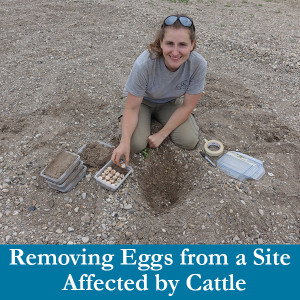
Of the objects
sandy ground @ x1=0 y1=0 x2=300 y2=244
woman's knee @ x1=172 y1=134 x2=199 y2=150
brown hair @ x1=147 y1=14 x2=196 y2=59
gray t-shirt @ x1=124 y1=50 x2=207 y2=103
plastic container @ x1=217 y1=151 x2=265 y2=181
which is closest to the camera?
brown hair @ x1=147 y1=14 x2=196 y2=59

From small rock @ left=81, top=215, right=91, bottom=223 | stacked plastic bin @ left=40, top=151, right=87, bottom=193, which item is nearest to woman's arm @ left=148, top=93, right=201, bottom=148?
stacked plastic bin @ left=40, top=151, right=87, bottom=193

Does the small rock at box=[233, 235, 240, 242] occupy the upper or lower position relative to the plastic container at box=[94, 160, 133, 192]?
lower

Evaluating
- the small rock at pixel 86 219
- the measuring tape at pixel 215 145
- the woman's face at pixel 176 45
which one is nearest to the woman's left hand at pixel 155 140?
the measuring tape at pixel 215 145

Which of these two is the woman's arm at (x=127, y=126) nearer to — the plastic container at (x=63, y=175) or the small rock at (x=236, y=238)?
the plastic container at (x=63, y=175)

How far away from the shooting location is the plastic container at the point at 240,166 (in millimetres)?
3057

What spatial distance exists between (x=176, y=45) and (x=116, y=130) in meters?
1.40

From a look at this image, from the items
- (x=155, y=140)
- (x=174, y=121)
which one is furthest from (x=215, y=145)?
(x=155, y=140)

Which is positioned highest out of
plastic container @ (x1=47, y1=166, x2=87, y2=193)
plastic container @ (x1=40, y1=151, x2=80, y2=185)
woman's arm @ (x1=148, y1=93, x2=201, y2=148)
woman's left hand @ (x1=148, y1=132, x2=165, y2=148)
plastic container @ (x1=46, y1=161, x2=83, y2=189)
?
woman's arm @ (x1=148, y1=93, x2=201, y2=148)

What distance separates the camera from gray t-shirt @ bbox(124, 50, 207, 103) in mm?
2746

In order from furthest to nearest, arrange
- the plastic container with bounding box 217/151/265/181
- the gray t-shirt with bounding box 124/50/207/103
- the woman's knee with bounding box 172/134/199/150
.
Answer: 1. the woman's knee with bounding box 172/134/199/150
2. the plastic container with bounding box 217/151/265/181
3. the gray t-shirt with bounding box 124/50/207/103

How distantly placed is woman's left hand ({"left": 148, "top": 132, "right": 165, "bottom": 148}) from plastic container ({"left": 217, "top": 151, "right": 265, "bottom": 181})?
0.68 metres

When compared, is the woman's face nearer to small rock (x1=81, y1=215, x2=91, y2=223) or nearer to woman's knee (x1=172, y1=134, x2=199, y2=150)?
woman's knee (x1=172, y1=134, x2=199, y2=150)

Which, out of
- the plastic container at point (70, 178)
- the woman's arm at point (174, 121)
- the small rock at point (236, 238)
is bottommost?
the small rock at point (236, 238)

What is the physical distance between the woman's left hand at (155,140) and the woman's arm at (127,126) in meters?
0.24
